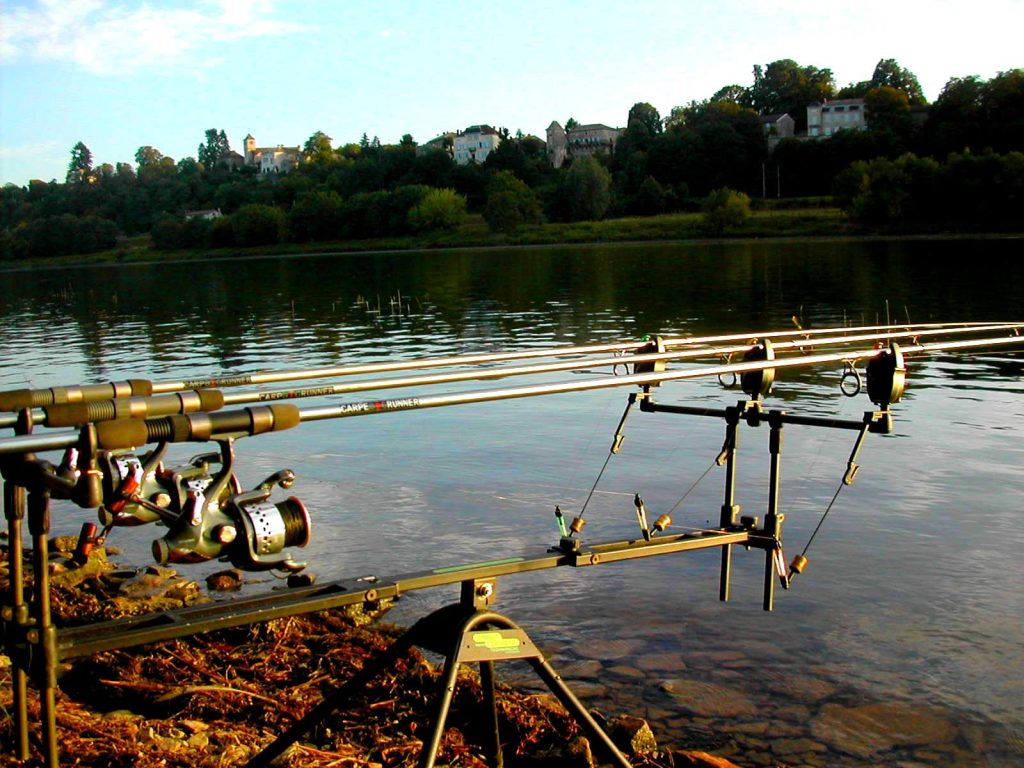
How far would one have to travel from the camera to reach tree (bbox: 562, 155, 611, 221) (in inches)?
5359

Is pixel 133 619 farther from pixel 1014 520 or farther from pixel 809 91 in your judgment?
pixel 809 91

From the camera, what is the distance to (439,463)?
14.5 metres

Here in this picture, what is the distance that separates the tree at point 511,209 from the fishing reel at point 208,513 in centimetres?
13157

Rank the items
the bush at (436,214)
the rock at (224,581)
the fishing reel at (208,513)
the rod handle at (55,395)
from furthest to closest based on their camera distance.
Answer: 1. the bush at (436,214)
2. the rock at (224,581)
3. the rod handle at (55,395)
4. the fishing reel at (208,513)

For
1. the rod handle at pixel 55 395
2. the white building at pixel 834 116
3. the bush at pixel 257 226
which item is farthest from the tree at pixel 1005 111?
the rod handle at pixel 55 395

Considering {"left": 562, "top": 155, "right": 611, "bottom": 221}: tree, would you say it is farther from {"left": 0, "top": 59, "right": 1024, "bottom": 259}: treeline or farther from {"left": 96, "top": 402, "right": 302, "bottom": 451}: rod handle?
{"left": 96, "top": 402, "right": 302, "bottom": 451}: rod handle

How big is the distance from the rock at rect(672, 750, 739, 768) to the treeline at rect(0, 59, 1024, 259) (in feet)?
341

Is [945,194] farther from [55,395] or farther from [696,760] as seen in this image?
[55,395]

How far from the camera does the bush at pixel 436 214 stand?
146 m

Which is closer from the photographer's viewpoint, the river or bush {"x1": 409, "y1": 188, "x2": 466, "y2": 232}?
the river

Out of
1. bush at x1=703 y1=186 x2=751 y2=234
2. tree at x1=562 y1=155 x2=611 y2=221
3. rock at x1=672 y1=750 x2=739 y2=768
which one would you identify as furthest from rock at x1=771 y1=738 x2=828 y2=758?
tree at x1=562 y1=155 x2=611 y2=221

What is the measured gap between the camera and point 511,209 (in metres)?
136

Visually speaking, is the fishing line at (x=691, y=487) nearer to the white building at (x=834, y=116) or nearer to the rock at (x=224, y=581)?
the rock at (x=224, y=581)

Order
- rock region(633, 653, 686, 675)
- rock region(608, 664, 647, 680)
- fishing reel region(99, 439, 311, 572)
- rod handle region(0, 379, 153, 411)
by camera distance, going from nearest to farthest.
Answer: fishing reel region(99, 439, 311, 572) → rod handle region(0, 379, 153, 411) → rock region(608, 664, 647, 680) → rock region(633, 653, 686, 675)
